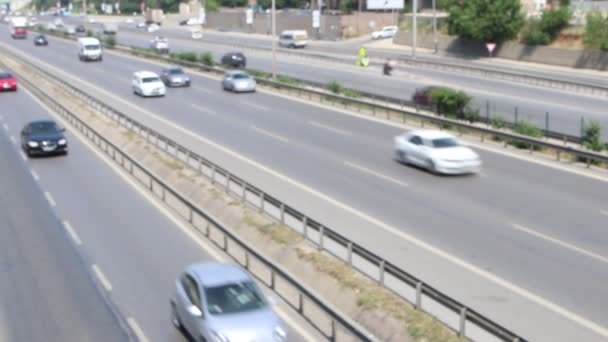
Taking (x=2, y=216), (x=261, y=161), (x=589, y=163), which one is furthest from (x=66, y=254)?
(x=589, y=163)

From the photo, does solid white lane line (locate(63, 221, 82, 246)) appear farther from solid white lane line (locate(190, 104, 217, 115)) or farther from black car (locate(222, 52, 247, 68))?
black car (locate(222, 52, 247, 68))

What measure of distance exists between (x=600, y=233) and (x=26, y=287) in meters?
13.3

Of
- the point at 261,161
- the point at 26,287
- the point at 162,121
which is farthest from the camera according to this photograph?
the point at 162,121

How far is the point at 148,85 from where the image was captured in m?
52.1

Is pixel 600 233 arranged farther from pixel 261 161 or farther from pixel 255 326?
pixel 261 161

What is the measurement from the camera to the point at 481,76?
209 ft

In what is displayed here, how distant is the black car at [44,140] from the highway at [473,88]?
1848cm

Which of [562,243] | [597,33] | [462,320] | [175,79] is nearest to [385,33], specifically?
[597,33]

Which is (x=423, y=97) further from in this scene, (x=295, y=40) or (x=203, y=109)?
(x=295, y=40)

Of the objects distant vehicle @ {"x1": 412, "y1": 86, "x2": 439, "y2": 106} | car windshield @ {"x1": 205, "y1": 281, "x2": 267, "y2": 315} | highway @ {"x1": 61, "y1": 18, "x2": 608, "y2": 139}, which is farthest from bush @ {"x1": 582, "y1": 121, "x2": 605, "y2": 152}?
car windshield @ {"x1": 205, "y1": 281, "x2": 267, "y2": 315}

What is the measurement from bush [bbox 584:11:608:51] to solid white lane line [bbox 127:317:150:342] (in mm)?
60029

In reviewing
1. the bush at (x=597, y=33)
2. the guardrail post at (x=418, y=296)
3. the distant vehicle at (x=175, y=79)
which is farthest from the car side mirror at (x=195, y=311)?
the bush at (x=597, y=33)

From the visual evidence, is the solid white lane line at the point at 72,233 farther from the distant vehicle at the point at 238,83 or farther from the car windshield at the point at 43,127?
the distant vehicle at the point at 238,83

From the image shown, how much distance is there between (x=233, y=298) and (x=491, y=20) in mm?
70720
